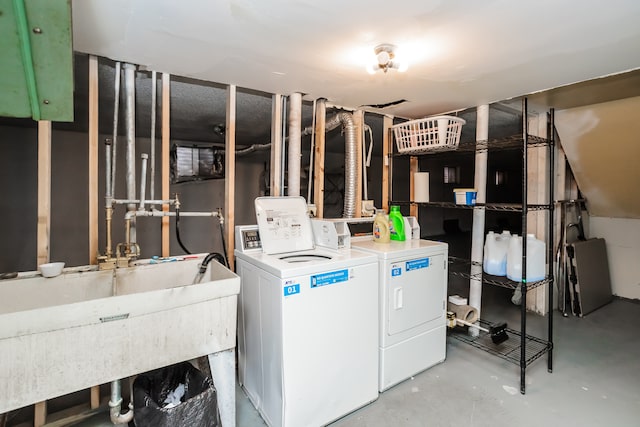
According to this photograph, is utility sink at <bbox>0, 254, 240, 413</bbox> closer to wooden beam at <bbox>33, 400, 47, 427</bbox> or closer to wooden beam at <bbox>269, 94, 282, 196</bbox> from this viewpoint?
wooden beam at <bbox>33, 400, 47, 427</bbox>

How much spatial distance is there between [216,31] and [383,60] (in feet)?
2.75

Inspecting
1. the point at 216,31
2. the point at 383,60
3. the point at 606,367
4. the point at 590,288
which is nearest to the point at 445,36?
the point at 383,60

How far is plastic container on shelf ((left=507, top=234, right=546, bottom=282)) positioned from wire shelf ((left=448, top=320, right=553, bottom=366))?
483 millimetres

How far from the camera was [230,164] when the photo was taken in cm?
229

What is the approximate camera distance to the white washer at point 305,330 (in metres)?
1.69

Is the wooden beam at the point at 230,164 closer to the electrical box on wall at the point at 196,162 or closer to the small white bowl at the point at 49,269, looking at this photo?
the small white bowl at the point at 49,269

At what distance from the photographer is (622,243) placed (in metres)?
3.76

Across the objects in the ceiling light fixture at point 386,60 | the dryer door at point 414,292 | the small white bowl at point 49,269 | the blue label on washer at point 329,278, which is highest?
the ceiling light fixture at point 386,60

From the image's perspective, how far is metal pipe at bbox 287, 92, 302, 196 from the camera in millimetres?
2482

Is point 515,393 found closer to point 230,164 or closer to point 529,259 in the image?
point 529,259

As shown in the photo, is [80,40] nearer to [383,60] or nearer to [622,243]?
[383,60]

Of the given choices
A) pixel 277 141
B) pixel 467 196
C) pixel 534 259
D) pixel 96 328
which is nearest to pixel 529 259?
pixel 534 259

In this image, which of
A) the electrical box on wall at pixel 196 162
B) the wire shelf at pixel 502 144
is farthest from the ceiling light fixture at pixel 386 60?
the electrical box on wall at pixel 196 162

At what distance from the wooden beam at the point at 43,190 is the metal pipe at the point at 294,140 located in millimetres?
1458
